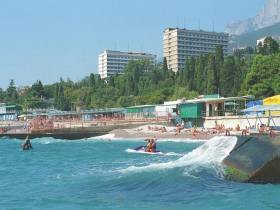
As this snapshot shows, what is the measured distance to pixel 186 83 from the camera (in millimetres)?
130625

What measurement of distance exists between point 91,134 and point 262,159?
225 feet

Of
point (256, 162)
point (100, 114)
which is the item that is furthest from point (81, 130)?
point (256, 162)

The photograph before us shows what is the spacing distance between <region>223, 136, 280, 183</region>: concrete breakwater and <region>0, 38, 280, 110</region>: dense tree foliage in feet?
228

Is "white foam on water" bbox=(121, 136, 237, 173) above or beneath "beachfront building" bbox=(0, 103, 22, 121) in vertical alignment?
beneath

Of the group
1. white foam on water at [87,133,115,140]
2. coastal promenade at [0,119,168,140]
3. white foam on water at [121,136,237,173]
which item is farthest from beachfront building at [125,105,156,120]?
white foam on water at [121,136,237,173]

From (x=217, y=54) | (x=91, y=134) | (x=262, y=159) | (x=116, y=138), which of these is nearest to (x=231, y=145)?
(x=262, y=159)

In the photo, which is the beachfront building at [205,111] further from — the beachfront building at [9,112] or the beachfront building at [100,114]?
the beachfront building at [9,112]

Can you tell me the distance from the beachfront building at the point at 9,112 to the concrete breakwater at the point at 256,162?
5758 inches

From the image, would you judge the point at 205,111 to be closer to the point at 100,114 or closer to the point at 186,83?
the point at 186,83

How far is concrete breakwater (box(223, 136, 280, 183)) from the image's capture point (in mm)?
20531

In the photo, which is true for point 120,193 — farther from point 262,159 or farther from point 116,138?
point 116,138

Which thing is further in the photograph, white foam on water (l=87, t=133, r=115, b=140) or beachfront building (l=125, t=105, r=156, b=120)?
beachfront building (l=125, t=105, r=156, b=120)

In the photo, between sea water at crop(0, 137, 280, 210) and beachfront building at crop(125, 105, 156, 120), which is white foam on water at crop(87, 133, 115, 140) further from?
sea water at crop(0, 137, 280, 210)

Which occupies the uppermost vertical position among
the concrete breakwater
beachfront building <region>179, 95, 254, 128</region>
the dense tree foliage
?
the dense tree foliage
